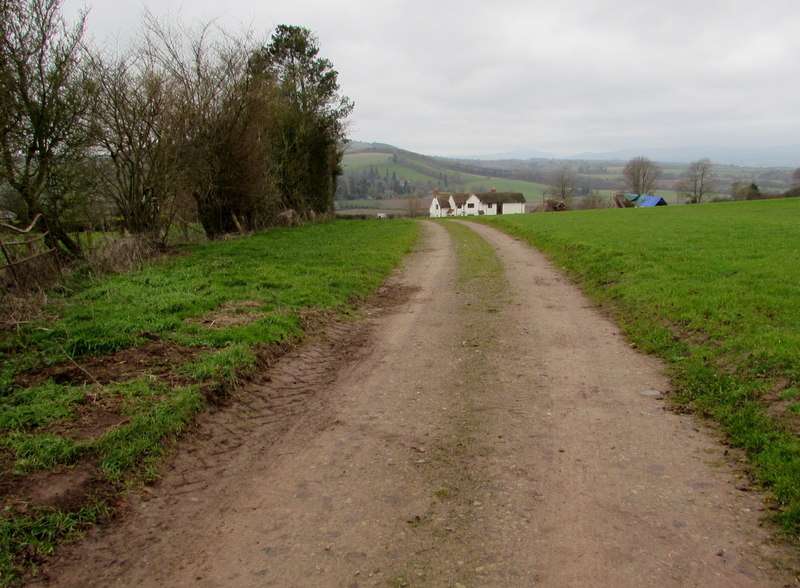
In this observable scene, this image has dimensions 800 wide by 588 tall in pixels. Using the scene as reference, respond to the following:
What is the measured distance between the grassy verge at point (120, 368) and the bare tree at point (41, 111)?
3.32m

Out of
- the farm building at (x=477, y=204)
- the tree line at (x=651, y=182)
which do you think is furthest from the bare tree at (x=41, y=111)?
the farm building at (x=477, y=204)

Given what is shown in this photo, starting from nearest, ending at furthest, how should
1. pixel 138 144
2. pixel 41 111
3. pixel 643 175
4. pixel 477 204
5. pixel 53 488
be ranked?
pixel 53 488, pixel 41 111, pixel 138 144, pixel 643 175, pixel 477 204

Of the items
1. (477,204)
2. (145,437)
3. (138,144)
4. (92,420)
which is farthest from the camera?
(477,204)

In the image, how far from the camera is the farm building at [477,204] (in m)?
104

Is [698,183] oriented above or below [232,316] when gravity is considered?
above

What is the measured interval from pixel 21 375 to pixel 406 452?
14.8 ft

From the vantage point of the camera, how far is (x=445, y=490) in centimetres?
383

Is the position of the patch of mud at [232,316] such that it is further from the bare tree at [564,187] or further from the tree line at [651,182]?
the bare tree at [564,187]

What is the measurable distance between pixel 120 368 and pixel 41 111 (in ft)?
31.5

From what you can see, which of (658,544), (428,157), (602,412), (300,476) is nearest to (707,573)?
(658,544)

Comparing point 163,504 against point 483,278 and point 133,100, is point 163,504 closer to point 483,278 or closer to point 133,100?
point 483,278

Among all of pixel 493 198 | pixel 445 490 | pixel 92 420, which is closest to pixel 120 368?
pixel 92 420

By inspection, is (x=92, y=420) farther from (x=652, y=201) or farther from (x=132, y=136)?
(x=652, y=201)

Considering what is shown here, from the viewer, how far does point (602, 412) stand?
509 centimetres
